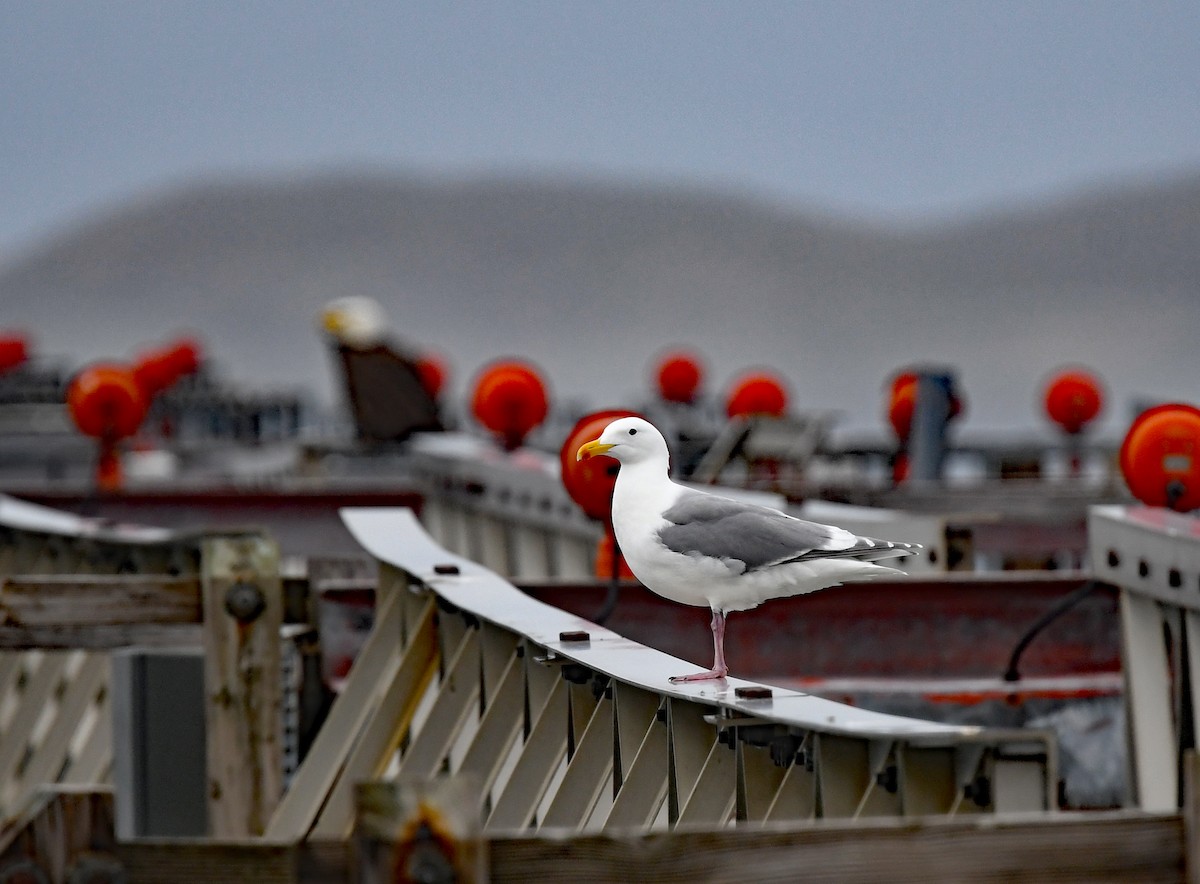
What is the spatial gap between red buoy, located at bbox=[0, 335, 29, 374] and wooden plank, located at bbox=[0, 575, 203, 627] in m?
31.0

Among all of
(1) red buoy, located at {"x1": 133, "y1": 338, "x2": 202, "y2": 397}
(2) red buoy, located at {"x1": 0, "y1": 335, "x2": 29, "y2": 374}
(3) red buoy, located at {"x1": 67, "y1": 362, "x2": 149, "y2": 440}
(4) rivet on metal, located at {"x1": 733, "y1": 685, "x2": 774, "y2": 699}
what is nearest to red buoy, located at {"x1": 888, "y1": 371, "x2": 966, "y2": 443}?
(3) red buoy, located at {"x1": 67, "y1": 362, "x2": 149, "y2": 440}

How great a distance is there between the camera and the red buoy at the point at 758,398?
23.8 meters

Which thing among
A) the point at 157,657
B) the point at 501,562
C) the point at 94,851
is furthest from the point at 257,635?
the point at 501,562

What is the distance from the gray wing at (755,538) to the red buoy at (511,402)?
10042mm

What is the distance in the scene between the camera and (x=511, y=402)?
1491 cm

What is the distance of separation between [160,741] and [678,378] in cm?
2280

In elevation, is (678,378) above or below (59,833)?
above

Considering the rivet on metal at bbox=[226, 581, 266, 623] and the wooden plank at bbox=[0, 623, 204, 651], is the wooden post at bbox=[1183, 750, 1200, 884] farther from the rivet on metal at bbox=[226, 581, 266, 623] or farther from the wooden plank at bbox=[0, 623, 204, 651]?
the wooden plank at bbox=[0, 623, 204, 651]

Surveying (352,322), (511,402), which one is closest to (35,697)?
(511,402)

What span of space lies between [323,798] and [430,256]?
265ft

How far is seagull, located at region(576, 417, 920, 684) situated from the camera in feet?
15.4

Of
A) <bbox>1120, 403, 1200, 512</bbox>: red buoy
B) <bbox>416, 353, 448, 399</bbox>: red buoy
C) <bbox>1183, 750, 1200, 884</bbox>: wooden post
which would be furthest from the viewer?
<bbox>416, 353, 448, 399</bbox>: red buoy

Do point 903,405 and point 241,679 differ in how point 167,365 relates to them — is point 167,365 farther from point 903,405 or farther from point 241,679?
point 241,679

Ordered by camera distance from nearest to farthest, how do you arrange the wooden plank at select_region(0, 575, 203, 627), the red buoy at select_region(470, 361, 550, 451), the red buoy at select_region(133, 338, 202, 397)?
the wooden plank at select_region(0, 575, 203, 627), the red buoy at select_region(470, 361, 550, 451), the red buoy at select_region(133, 338, 202, 397)
